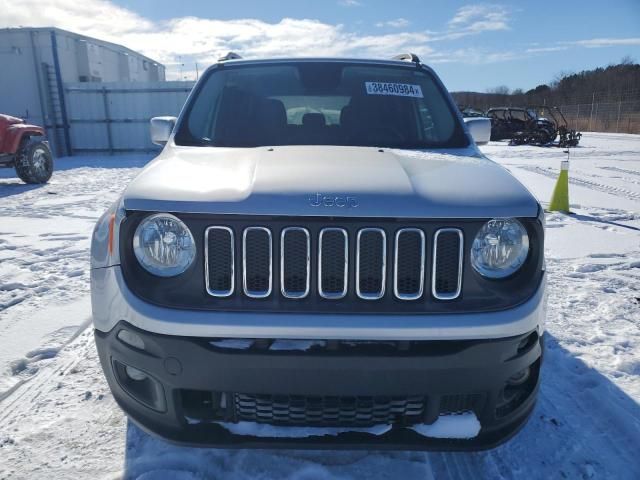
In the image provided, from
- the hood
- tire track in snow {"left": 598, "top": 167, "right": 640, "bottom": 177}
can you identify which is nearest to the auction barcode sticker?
the hood

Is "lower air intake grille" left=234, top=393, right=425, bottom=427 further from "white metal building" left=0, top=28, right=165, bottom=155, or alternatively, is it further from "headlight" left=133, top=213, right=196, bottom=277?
"white metal building" left=0, top=28, right=165, bottom=155

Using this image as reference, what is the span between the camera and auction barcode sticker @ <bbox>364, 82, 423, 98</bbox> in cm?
307

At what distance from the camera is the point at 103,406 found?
247 centimetres

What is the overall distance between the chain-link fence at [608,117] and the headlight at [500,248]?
32480 mm

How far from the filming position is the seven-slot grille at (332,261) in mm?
1708

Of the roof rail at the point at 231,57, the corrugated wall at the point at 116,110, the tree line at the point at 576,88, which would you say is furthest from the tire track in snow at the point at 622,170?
the tree line at the point at 576,88

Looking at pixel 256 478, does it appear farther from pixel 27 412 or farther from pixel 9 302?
pixel 9 302

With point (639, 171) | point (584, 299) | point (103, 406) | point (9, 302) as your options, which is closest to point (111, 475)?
point (103, 406)

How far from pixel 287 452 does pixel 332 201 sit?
1.18 meters

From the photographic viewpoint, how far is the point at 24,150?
1003 centimetres

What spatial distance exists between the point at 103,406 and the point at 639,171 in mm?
13697

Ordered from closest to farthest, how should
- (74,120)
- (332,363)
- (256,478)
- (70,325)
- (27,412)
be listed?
1. (332,363)
2. (256,478)
3. (27,412)
4. (70,325)
5. (74,120)

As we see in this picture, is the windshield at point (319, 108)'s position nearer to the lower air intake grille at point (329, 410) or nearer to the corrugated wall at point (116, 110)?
the lower air intake grille at point (329, 410)

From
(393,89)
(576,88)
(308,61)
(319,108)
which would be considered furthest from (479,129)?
(576,88)
